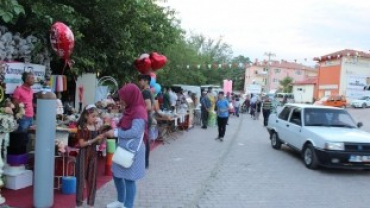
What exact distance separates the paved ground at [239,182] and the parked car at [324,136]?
1.18ft

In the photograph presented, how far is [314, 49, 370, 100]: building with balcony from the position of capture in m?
53.1

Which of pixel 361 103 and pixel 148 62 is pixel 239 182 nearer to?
pixel 148 62

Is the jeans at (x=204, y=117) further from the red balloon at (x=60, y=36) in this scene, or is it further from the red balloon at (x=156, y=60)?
the red balloon at (x=60, y=36)

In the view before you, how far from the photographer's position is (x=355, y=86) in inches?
2109

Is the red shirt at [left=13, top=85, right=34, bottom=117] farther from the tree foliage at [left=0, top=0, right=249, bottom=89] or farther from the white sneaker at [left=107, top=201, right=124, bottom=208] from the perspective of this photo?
the white sneaker at [left=107, top=201, right=124, bottom=208]

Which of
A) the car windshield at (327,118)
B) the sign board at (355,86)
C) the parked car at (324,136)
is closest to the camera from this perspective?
the parked car at (324,136)

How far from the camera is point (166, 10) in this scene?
16.7 m

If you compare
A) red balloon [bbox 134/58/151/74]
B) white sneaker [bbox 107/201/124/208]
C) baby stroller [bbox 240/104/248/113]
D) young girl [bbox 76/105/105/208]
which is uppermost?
red balloon [bbox 134/58/151/74]

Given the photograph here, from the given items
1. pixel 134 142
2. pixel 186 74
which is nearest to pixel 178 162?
pixel 134 142

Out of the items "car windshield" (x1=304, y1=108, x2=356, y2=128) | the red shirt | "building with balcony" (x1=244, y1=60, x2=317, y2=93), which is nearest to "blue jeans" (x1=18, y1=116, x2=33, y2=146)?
the red shirt

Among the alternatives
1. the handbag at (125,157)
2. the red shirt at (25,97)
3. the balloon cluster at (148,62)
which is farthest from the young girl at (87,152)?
the balloon cluster at (148,62)

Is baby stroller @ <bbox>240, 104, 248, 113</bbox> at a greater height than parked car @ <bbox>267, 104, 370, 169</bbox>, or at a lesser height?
lesser

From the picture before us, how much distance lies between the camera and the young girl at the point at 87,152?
548 centimetres

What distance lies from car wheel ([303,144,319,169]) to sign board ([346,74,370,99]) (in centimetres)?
4714
